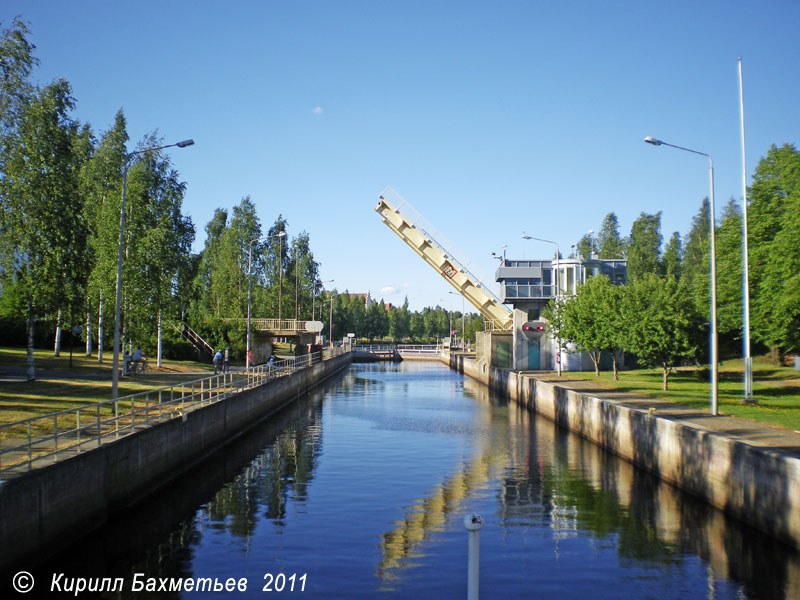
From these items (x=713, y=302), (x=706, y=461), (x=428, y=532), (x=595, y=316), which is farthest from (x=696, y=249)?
(x=428, y=532)

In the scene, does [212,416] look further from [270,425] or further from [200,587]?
[200,587]

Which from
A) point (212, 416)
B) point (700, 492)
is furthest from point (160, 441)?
point (700, 492)

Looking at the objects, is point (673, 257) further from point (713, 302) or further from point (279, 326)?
point (713, 302)

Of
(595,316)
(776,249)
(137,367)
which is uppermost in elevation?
(776,249)

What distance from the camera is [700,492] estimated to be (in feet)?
51.8

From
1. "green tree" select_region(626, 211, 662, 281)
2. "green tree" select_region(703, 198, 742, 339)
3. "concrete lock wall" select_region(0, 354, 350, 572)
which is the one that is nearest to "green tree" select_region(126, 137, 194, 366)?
"concrete lock wall" select_region(0, 354, 350, 572)

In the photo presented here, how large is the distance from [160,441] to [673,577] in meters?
12.9

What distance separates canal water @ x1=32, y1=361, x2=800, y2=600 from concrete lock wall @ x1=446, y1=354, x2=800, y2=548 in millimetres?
448

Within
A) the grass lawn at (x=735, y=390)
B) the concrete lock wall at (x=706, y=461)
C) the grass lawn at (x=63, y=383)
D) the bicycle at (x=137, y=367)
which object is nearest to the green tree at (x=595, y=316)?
the grass lawn at (x=735, y=390)

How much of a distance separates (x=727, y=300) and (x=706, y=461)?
27520 millimetres

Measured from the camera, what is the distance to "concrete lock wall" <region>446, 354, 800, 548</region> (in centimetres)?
1212

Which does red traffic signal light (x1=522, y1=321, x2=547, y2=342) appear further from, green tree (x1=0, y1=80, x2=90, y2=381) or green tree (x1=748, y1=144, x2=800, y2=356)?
green tree (x1=0, y1=80, x2=90, y2=381)

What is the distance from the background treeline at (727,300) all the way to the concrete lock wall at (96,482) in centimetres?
1977

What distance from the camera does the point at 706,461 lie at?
1536 cm
